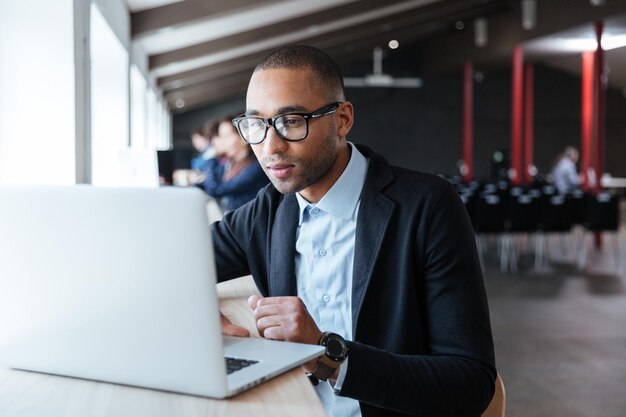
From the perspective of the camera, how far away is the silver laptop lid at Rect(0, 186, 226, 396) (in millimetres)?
917

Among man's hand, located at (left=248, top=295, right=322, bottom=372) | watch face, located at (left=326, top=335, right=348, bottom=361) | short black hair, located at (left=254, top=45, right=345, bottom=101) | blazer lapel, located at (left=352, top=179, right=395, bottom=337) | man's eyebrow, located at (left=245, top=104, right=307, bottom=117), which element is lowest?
watch face, located at (left=326, top=335, right=348, bottom=361)

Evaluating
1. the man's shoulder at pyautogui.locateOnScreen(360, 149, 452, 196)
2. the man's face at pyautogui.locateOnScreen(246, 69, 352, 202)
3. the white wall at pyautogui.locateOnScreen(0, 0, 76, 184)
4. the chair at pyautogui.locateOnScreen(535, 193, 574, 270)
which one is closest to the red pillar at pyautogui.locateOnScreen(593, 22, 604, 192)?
the chair at pyautogui.locateOnScreen(535, 193, 574, 270)

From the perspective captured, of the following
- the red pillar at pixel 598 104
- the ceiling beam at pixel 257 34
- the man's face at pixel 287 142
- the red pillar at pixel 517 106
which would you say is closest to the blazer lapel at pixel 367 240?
the man's face at pixel 287 142

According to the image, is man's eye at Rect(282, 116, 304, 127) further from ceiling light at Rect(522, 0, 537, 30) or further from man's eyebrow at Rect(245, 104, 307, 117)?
ceiling light at Rect(522, 0, 537, 30)

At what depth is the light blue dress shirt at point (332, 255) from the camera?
4.63 ft

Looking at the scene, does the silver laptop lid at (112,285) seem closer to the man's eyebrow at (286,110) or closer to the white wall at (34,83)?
the man's eyebrow at (286,110)

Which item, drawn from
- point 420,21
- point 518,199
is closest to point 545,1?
point 420,21

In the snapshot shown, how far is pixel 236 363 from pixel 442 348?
14.4 inches

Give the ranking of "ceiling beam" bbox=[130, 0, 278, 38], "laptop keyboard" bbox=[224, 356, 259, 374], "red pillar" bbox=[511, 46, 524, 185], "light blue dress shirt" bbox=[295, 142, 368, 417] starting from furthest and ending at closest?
"red pillar" bbox=[511, 46, 524, 185]
"ceiling beam" bbox=[130, 0, 278, 38]
"light blue dress shirt" bbox=[295, 142, 368, 417]
"laptop keyboard" bbox=[224, 356, 259, 374]

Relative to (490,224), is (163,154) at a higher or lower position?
higher

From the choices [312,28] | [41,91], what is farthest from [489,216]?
[41,91]

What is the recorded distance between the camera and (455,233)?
51.7 inches

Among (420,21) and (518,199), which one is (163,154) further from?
(420,21)

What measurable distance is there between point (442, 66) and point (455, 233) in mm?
16960
